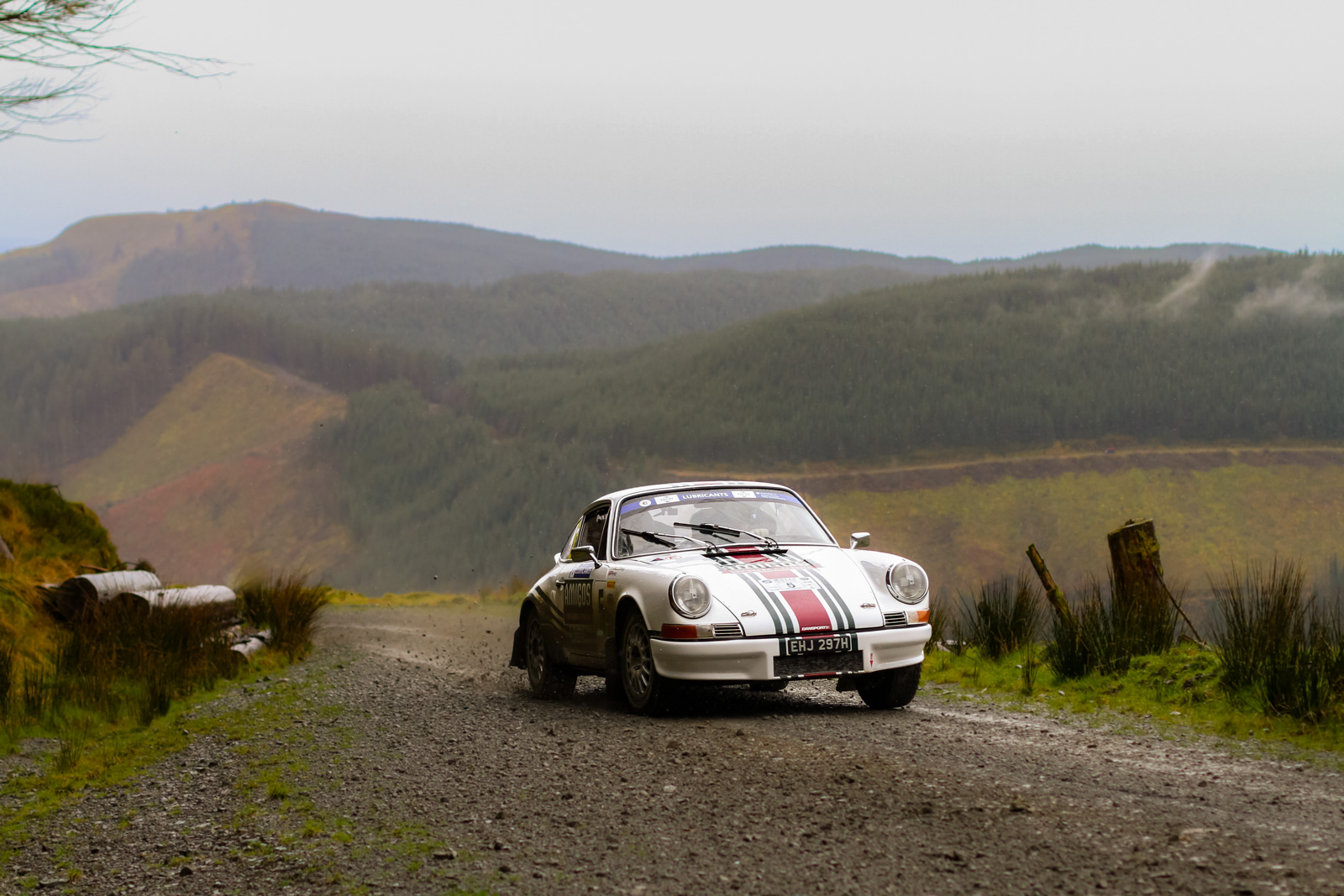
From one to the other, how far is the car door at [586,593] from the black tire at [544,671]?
0.47 m

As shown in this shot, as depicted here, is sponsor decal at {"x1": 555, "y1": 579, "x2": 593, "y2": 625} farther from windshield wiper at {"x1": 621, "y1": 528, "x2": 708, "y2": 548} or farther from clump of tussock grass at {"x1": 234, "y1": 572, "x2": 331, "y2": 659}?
clump of tussock grass at {"x1": 234, "y1": 572, "x2": 331, "y2": 659}

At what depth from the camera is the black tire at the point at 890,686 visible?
927cm

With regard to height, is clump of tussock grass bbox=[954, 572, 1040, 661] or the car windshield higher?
the car windshield

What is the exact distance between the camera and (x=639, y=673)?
9039 mm

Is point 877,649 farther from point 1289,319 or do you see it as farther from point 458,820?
point 1289,319

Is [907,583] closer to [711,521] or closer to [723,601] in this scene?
[723,601]

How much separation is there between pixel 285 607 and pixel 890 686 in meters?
10.9

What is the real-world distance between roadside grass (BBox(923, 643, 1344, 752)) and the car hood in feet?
6.72

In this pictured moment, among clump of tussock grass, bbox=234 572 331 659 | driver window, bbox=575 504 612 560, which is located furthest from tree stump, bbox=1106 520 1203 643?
clump of tussock grass, bbox=234 572 331 659

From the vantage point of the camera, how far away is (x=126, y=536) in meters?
152

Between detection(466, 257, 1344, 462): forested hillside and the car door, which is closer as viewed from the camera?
the car door

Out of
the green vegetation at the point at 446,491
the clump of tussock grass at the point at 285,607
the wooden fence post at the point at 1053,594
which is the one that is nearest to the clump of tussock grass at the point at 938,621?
the wooden fence post at the point at 1053,594

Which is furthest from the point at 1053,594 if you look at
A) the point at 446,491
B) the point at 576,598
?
the point at 446,491

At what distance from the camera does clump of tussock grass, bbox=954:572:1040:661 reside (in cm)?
1326
